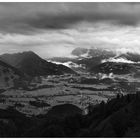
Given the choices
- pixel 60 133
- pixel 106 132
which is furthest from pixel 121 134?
pixel 60 133

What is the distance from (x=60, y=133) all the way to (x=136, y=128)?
183ft

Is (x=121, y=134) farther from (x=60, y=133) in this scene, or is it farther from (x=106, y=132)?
(x=60, y=133)

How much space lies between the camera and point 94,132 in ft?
632

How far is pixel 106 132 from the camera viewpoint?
191 meters

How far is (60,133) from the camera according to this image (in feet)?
643

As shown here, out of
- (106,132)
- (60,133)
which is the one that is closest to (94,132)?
(106,132)

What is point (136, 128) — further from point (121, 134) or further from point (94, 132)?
point (94, 132)

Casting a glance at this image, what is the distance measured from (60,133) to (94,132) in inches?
978

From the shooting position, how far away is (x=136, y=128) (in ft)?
644

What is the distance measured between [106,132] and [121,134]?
1144 cm

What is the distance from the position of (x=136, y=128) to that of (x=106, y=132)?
2328 centimetres

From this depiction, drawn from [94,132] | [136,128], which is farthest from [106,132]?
[136,128]

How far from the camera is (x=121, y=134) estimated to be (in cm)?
19325

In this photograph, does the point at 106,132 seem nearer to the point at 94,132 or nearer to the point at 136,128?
the point at 94,132
